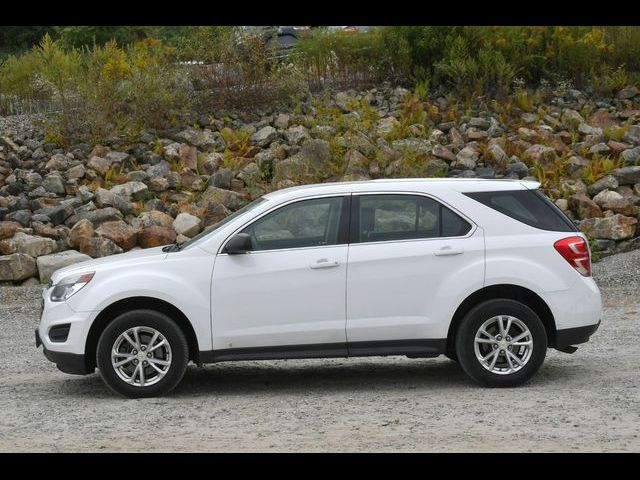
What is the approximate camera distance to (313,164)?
17.3 m

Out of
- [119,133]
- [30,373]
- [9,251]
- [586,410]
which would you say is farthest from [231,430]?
[119,133]

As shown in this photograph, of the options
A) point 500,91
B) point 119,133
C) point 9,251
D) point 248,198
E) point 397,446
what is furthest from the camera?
point 500,91

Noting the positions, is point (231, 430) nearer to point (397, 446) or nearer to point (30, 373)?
point (397, 446)

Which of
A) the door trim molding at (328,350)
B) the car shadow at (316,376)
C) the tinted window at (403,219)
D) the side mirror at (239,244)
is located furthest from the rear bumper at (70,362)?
the tinted window at (403,219)

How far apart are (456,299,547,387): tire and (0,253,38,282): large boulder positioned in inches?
317

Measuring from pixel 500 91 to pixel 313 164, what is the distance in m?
4.66

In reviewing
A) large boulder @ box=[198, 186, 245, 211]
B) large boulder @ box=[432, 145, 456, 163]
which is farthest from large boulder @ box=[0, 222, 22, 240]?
large boulder @ box=[432, 145, 456, 163]

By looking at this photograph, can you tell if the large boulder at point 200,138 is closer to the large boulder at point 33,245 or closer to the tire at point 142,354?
the large boulder at point 33,245

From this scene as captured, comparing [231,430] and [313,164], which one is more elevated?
[313,164]

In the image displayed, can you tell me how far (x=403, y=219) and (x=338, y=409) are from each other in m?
1.72

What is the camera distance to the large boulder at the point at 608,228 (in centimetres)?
1569

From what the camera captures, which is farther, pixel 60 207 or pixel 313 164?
pixel 313 164

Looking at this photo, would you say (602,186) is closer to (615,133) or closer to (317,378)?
(615,133)

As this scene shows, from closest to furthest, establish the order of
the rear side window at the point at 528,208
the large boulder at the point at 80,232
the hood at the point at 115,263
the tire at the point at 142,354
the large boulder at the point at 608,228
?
the tire at the point at 142,354
the hood at the point at 115,263
the rear side window at the point at 528,208
the large boulder at the point at 80,232
the large boulder at the point at 608,228
